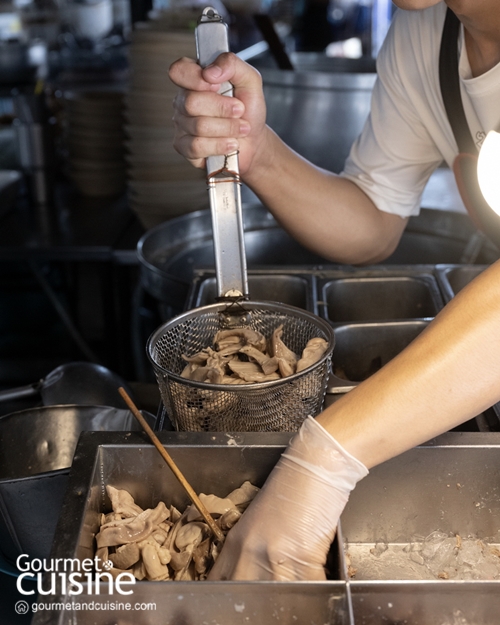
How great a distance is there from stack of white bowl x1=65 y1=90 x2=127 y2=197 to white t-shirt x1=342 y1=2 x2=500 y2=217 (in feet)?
5.61

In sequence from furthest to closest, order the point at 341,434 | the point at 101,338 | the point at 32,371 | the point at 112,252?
1. the point at 101,338
2. the point at 32,371
3. the point at 112,252
4. the point at 341,434

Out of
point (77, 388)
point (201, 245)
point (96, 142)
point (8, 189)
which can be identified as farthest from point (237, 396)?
point (8, 189)

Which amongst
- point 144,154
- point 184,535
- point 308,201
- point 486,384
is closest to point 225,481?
point 184,535

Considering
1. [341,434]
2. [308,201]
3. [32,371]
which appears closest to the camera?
[341,434]

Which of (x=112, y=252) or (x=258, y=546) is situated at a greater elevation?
(x=258, y=546)

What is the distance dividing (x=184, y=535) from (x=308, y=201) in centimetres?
92

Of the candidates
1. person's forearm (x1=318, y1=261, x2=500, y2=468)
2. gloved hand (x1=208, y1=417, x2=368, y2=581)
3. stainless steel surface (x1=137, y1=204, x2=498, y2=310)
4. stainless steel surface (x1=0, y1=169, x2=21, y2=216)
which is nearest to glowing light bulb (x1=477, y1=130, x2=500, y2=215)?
person's forearm (x1=318, y1=261, x2=500, y2=468)

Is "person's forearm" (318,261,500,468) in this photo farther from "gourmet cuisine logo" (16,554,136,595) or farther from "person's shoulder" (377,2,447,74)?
"person's shoulder" (377,2,447,74)

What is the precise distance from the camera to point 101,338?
10.9 feet

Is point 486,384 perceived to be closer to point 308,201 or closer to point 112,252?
point 308,201

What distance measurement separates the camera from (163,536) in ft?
3.52

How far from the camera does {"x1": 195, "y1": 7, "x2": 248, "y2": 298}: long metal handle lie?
4.33 feet

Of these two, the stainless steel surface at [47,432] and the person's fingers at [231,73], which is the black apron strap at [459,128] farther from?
the stainless steel surface at [47,432]

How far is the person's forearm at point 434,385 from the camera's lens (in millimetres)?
969
